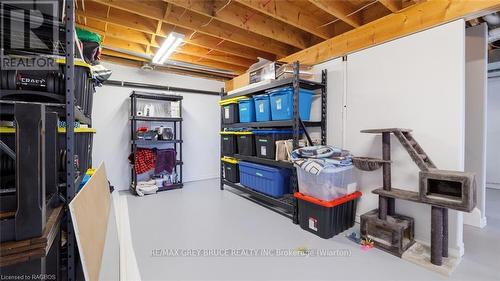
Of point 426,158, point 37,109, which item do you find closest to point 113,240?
point 37,109

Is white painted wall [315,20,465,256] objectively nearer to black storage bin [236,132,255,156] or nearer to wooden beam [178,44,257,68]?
black storage bin [236,132,255,156]

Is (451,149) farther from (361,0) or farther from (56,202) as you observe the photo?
(56,202)

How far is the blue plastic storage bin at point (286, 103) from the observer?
2781mm

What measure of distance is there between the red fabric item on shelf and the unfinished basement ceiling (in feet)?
5.42

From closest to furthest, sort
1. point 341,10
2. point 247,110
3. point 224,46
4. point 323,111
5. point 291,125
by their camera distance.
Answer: point 341,10 → point 291,125 → point 323,111 → point 247,110 → point 224,46

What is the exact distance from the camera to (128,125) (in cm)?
423

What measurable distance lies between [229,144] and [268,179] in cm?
115

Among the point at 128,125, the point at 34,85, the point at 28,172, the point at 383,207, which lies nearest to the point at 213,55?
the point at 128,125

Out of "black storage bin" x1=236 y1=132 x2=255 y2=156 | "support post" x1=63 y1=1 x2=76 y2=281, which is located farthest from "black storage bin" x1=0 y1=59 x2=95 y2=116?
"black storage bin" x1=236 y1=132 x2=255 y2=156

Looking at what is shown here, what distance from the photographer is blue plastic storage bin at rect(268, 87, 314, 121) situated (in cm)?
278

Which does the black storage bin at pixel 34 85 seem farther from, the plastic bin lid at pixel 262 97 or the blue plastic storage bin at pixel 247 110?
the blue plastic storage bin at pixel 247 110

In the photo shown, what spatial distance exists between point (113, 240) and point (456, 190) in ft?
10.4

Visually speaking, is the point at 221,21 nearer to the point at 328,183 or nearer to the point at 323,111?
the point at 323,111

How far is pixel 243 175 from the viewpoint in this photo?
356 centimetres
